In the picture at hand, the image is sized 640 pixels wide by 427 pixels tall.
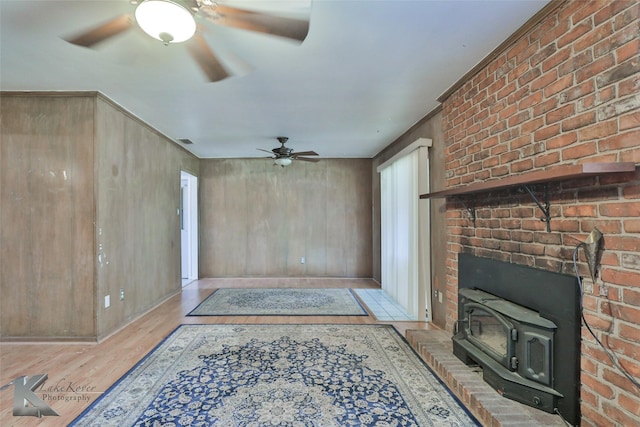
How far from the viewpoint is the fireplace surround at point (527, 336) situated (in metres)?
1.56

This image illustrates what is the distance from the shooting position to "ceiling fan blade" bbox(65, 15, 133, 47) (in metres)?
1.52

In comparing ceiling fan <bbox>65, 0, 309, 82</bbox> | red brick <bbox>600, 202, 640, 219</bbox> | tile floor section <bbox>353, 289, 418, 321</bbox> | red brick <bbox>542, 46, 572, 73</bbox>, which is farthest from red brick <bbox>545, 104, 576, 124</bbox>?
tile floor section <bbox>353, 289, 418, 321</bbox>

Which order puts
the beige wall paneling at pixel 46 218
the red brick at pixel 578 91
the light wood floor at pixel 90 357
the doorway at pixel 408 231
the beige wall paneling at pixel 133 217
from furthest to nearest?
the doorway at pixel 408 231 → the beige wall paneling at pixel 133 217 → the beige wall paneling at pixel 46 218 → the light wood floor at pixel 90 357 → the red brick at pixel 578 91

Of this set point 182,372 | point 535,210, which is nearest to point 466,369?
point 535,210

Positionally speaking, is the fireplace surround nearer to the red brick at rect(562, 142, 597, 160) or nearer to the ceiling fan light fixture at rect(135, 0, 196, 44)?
the red brick at rect(562, 142, 597, 160)

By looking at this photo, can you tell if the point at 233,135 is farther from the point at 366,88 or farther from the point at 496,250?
the point at 496,250

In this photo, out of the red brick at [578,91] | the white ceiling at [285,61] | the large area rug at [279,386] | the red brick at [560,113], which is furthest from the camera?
the large area rug at [279,386]

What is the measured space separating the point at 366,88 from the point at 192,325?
10.4 ft

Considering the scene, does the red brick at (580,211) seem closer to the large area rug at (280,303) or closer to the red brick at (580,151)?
the red brick at (580,151)

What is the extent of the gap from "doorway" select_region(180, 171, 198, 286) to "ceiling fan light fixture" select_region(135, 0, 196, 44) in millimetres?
4914

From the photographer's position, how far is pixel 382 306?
13.8 ft

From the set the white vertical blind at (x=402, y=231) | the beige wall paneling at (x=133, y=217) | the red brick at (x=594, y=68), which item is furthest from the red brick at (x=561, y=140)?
Answer: the beige wall paneling at (x=133, y=217)

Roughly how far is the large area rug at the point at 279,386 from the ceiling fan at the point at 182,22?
2.16 meters

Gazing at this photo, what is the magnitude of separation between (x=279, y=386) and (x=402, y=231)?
2.69 metres
